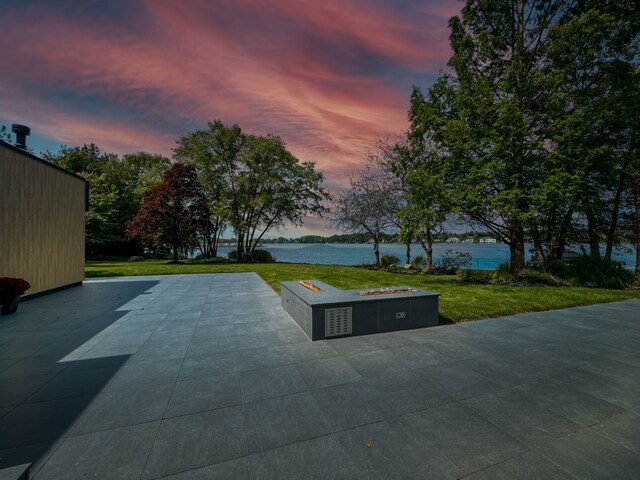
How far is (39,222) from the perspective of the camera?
8516mm

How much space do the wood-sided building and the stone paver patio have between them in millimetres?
3535

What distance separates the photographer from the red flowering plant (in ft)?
20.2

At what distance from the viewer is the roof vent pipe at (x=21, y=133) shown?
28.2 ft

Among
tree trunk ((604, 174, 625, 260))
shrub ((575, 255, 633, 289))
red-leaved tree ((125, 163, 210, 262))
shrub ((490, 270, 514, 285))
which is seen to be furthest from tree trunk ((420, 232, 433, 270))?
red-leaved tree ((125, 163, 210, 262))

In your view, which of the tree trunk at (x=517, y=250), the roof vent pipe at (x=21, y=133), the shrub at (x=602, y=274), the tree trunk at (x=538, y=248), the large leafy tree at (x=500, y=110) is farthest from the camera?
the tree trunk at (x=538, y=248)

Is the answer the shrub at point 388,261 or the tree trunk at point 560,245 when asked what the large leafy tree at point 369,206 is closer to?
the shrub at point 388,261

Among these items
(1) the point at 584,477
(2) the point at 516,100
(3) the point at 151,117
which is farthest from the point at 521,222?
(3) the point at 151,117

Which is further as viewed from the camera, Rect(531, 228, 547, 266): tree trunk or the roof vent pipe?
Rect(531, 228, 547, 266): tree trunk

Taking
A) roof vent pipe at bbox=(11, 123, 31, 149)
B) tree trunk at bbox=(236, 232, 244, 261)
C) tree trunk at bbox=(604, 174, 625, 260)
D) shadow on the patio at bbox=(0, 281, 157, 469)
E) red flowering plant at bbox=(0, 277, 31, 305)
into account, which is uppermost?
roof vent pipe at bbox=(11, 123, 31, 149)

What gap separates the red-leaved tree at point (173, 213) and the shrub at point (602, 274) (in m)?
24.3

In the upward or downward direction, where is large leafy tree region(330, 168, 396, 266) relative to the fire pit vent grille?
upward

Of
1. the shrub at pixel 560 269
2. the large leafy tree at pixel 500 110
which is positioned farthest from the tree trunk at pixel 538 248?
the large leafy tree at pixel 500 110

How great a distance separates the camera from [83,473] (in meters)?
1.94

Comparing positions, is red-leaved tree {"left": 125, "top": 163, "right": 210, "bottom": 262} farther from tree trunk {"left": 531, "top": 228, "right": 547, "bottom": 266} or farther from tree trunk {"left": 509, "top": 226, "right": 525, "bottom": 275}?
tree trunk {"left": 531, "top": 228, "right": 547, "bottom": 266}
